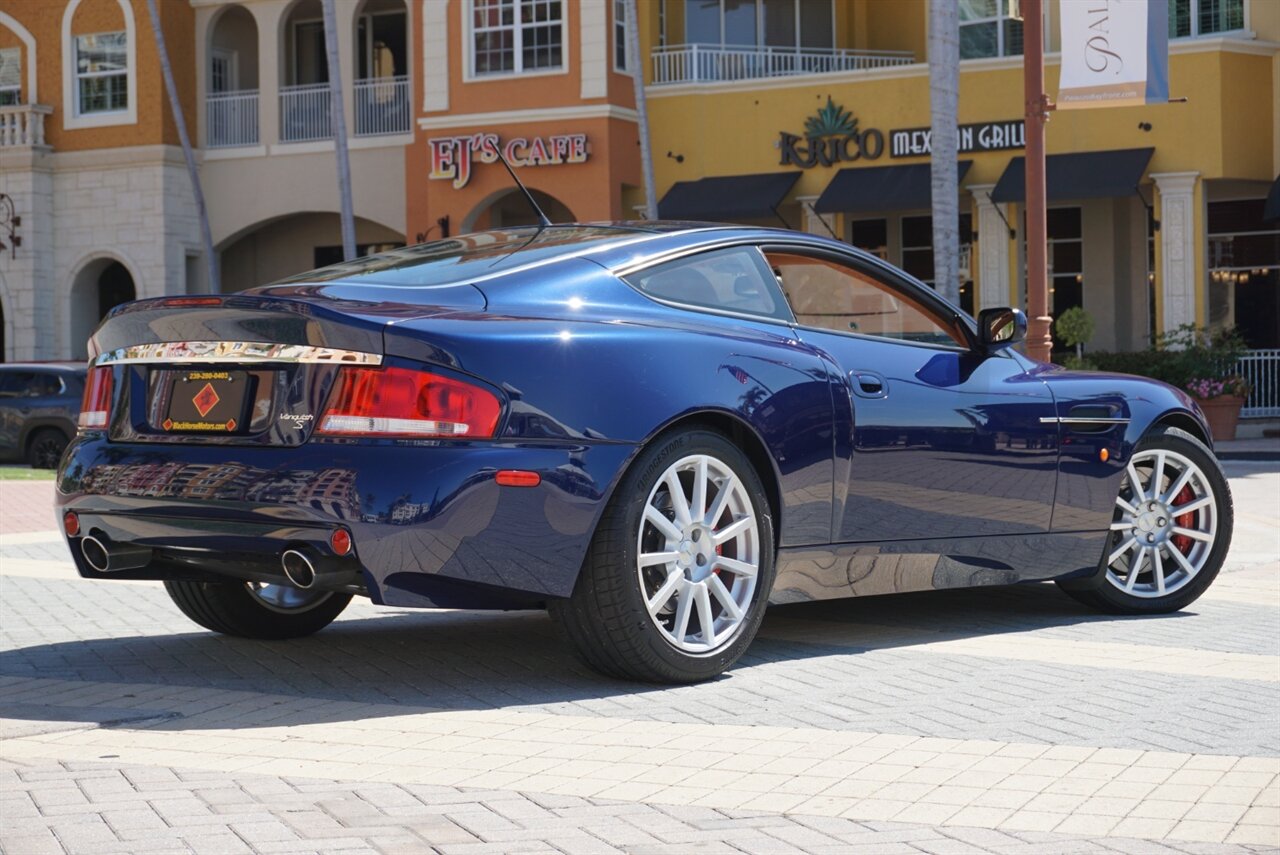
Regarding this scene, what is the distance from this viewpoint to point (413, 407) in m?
5.37

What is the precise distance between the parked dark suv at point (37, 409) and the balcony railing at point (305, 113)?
1247 centimetres

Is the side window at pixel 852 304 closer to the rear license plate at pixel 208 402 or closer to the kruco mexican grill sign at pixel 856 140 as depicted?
the rear license plate at pixel 208 402

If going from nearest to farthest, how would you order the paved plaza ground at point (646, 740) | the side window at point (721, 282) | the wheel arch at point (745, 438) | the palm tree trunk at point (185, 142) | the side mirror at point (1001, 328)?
the paved plaza ground at point (646, 740), the wheel arch at point (745, 438), the side window at point (721, 282), the side mirror at point (1001, 328), the palm tree trunk at point (185, 142)

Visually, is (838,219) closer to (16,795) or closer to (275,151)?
(275,151)

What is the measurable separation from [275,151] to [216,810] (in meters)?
32.0

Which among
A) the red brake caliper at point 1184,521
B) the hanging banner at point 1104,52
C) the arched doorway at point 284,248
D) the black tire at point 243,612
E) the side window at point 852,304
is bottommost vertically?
the black tire at point 243,612

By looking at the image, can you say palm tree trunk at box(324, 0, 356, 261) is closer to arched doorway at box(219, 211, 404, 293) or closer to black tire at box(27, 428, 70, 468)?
arched doorway at box(219, 211, 404, 293)

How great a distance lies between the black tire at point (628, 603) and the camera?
18.3ft

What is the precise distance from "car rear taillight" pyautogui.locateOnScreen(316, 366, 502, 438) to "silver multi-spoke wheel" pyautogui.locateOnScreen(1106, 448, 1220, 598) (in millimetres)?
3211

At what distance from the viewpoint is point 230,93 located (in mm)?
35906

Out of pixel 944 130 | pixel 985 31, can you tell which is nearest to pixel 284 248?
pixel 985 31

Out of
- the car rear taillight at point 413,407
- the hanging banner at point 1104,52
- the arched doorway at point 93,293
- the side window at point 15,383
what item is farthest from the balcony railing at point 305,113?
A: the car rear taillight at point 413,407

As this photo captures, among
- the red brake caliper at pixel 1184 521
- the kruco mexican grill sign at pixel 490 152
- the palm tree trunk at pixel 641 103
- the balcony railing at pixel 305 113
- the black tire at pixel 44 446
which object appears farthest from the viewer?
the balcony railing at pixel 305 113

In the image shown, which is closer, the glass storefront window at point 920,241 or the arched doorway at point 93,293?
the glass storefront window at point 920,241
